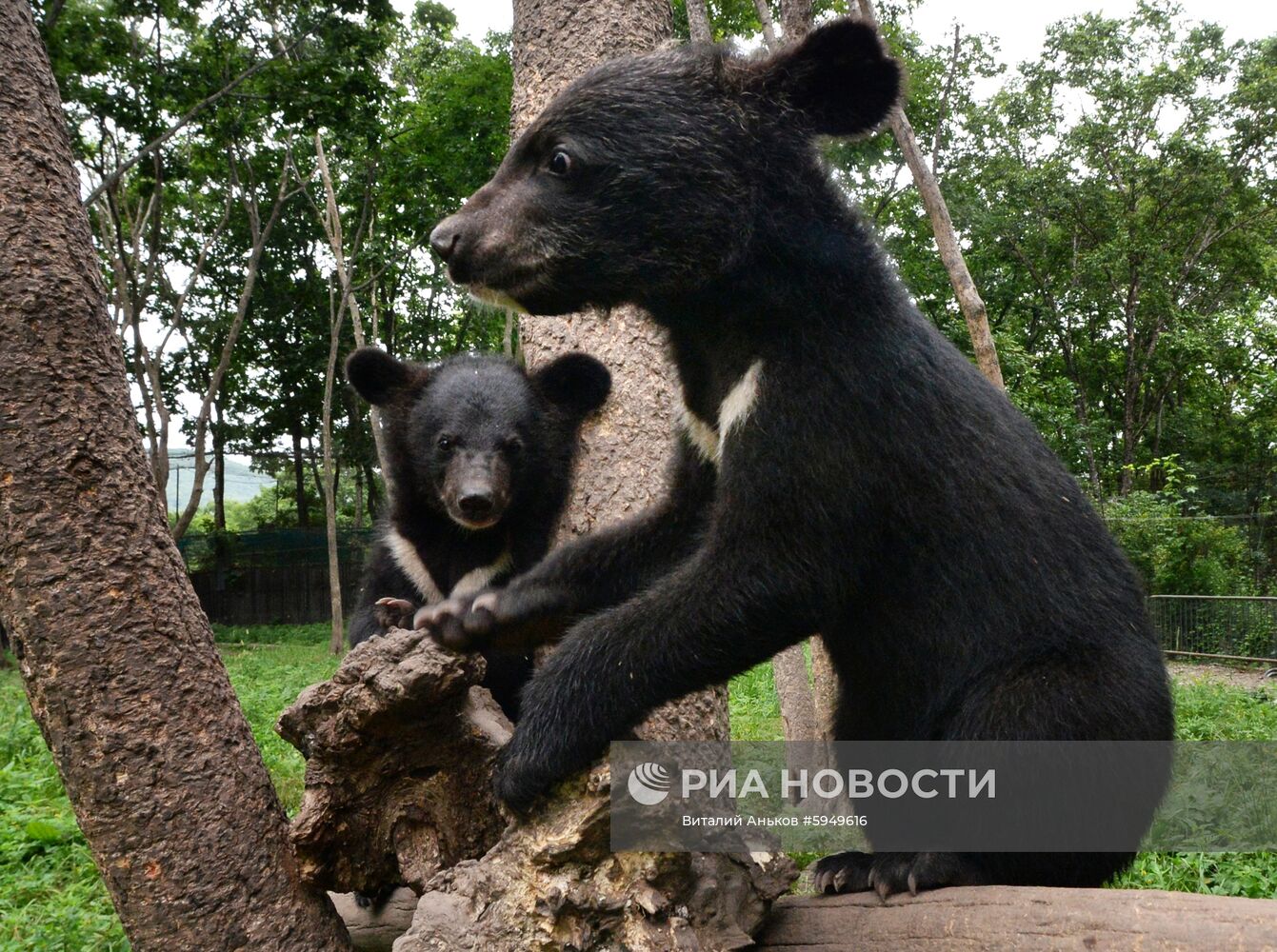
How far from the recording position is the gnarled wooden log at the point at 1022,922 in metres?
1.71

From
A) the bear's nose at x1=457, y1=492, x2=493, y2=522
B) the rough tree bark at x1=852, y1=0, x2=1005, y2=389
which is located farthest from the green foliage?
the bear's nose at x1=457, y1=492, x2=493, y2=522

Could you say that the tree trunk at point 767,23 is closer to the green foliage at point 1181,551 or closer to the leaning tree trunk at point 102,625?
the leaning tree trunk at point 102,625

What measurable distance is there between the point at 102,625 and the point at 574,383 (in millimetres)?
1902

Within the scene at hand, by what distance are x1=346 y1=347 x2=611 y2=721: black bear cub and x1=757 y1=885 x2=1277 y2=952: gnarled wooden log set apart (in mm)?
1940

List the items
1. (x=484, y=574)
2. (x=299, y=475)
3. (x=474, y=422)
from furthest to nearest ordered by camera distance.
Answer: (x=299, y=475) < (x=474, y=422) < (x=484, y=574)

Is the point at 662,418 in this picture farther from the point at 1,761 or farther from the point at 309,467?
the point at 309,467

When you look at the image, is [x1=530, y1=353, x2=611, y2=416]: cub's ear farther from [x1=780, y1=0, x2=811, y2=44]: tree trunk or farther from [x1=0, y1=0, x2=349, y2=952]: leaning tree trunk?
[x1=780, y1=0, x2=811, y2=44]: tree trunk

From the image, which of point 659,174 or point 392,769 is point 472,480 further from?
point 659,174

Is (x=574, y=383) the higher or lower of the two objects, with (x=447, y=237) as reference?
lower

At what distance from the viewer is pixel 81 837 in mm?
4734

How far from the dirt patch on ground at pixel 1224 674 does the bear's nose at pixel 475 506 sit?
9.75 metres

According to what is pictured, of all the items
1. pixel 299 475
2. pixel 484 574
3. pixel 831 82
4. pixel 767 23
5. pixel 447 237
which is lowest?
pixel 484 574

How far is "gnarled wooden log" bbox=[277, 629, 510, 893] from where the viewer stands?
7.29 ft

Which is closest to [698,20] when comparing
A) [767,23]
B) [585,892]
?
[767,23]
